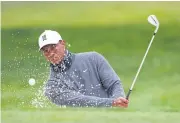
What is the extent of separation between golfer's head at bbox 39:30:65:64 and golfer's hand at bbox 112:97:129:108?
0.32 m

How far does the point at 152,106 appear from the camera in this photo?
3283 mm

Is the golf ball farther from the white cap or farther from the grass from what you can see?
the white cap

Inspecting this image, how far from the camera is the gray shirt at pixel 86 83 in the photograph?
2777mm

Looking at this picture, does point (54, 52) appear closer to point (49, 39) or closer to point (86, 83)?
point (49, 39)

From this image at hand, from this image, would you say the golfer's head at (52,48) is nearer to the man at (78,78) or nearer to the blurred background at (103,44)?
the man at (78,78)

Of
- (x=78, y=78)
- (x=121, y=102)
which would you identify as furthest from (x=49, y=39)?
(x=121, y=102)

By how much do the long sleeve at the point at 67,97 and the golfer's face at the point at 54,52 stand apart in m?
0.09

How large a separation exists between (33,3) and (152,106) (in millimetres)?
989

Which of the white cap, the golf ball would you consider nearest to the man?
the white cap

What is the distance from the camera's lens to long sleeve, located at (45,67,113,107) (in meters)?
2.79

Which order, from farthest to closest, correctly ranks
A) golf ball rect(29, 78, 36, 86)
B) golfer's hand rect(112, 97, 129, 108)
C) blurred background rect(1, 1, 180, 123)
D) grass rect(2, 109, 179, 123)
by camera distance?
blurred background rect(1, 1, 180, 123)
golf ball rect(29, 78, 36, 86)
grass rect(2, 109, 179, 123)
golfer's hand rect(112, 97, 129, 108)

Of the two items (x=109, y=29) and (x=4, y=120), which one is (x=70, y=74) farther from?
(x=109, y=29)

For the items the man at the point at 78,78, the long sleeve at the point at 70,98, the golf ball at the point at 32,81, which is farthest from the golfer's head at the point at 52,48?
the golf ball at the point at 32,81

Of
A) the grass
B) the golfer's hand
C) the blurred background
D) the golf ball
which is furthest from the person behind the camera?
the blurred background
